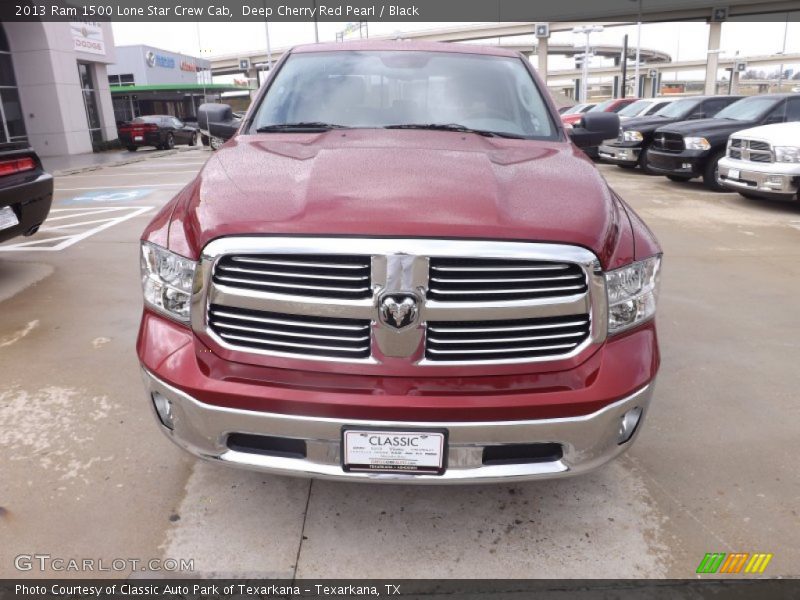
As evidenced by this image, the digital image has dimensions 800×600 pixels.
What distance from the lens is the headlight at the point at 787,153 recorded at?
27.0 ft

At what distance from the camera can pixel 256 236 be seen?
6.36ft

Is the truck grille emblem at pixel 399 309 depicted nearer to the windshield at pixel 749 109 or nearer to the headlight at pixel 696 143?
the headlight at pixel 696 143

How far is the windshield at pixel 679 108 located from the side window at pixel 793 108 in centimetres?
283

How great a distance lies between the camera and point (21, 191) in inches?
200

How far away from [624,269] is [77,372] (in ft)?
10.1

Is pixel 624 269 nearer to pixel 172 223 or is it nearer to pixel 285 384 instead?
pixel 285 384

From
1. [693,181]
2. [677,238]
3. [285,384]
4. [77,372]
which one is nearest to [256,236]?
[285,384]

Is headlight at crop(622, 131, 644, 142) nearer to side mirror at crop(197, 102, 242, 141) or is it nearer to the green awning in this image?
side mirror at crop(197, 102, 242, 141)

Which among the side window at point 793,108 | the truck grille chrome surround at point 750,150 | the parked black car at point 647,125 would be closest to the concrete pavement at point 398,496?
the truck grille chrome surround at point 750,150

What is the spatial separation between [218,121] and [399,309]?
8.41 ft

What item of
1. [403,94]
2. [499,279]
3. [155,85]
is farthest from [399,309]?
[155,85]

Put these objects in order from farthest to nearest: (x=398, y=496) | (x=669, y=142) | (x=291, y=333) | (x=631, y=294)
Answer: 1. (x=669, y=142)
2. (x=398, y=496)
3. (x=631, y=294)
4. (x=291, y=333)

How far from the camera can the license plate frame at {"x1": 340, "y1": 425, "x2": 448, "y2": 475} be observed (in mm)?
1934

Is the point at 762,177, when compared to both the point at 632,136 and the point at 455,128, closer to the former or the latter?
the point at 632,136
